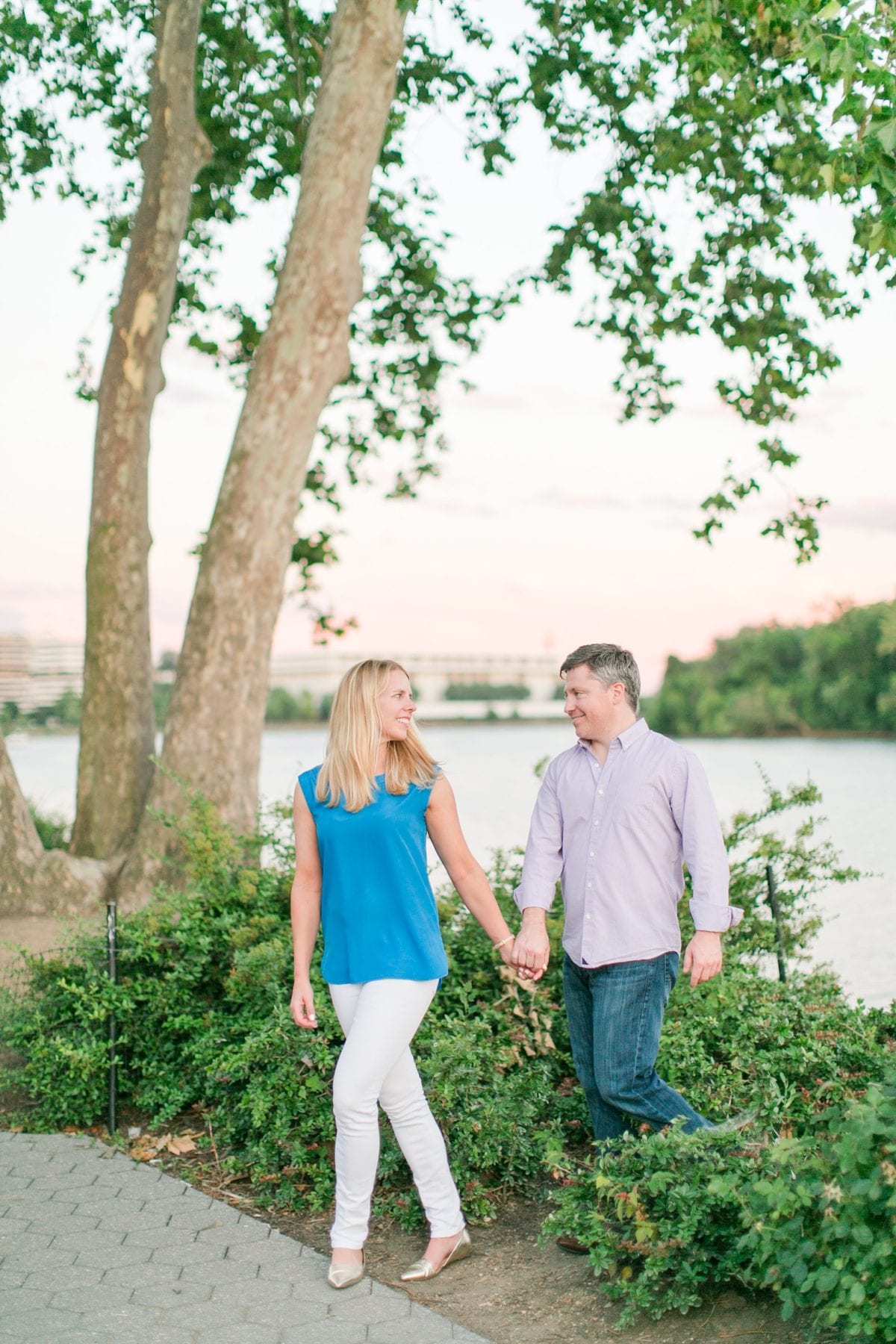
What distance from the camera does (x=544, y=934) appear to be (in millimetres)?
4266

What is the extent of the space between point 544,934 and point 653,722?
41309 millimetres

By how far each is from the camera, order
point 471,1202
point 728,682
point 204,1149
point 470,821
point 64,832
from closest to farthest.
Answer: point 471,1202 < point 204,1149 < point 64,832 < point 470,821 < point 728,682

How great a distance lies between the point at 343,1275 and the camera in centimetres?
408

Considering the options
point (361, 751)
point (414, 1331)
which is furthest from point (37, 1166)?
point (361, 751)

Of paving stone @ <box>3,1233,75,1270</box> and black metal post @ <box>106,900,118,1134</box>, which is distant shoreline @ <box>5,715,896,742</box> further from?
paving stone @ <box>3,1233,75,1270</box>

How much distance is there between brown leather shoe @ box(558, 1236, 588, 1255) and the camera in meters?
4.36

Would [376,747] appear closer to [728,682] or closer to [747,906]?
[747,906]

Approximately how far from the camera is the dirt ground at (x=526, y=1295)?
3.77 m

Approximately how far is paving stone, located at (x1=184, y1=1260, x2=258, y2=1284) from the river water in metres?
1.83

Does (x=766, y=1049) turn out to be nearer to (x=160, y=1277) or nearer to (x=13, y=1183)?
(x=160, y=1277)

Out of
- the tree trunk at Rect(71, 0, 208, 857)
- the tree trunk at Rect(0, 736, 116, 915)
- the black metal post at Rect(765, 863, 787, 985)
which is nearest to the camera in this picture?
the black metal post at Rect(765, 863, 787, 985)

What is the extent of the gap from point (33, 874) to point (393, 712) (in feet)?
16.2

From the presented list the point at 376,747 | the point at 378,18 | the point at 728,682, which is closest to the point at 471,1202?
the point at 376,747

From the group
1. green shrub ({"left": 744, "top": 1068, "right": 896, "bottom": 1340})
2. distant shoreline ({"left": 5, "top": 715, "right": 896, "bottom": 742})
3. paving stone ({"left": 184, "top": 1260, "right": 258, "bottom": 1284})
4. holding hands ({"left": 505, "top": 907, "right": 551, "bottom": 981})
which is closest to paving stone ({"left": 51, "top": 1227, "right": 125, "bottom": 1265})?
paving stone ({"left": 184, "top": 1260, "right": 258, "bottom": 1284})
